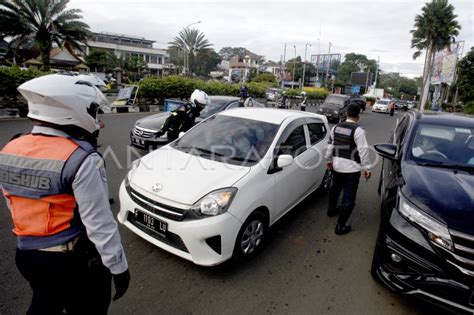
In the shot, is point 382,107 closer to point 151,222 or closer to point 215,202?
point 215,202

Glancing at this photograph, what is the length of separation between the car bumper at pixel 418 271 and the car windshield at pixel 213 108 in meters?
5.48

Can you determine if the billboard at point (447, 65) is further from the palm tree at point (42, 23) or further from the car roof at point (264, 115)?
the palm tree at point (42, 23)

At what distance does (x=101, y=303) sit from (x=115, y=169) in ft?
15.4

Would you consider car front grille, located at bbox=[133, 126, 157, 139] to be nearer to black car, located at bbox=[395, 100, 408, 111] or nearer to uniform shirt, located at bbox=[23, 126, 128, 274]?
uniform shirt, located at bbox=[23, 126, 128, 274]

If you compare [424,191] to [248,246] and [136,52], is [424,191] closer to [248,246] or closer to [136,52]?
[248,246]

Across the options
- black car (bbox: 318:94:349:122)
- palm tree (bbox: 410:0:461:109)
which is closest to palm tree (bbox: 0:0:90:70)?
black car (bbox: 318:94:349:122)

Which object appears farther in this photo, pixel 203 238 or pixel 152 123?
pixel 152 123

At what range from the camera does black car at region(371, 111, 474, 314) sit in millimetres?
2148

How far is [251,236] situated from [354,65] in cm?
10713

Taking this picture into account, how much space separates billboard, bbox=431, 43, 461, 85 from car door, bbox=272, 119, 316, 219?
1256 inches

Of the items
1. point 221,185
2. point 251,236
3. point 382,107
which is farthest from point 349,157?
point 382,107

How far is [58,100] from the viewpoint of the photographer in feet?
4.52

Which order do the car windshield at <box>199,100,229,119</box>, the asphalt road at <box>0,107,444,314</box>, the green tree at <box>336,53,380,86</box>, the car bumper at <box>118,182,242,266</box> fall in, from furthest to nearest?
the green tree at <box>336,53,380,86</box> → the car windshield at <box>199,100,229,119</box> → the car bumper at <box>118,182,242,266</box> → the asphalt road at <box>0,107,444,314</box>

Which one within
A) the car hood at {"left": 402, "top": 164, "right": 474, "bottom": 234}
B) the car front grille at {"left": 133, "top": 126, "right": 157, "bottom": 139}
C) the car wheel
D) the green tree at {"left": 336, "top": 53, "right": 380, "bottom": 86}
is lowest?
the car wheel
